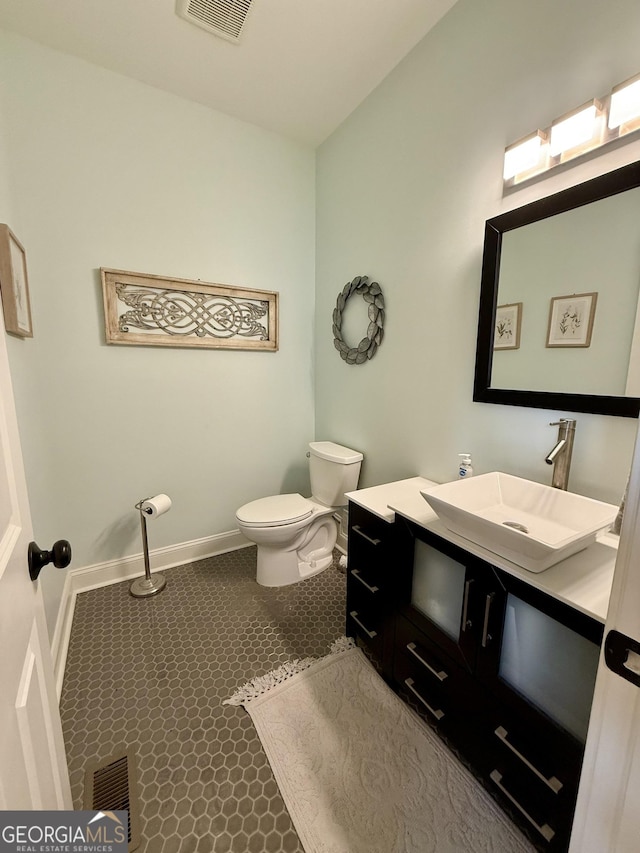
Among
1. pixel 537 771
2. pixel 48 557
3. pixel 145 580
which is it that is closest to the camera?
pixel 48 557

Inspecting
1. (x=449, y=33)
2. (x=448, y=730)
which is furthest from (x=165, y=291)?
(x=448, y=730)

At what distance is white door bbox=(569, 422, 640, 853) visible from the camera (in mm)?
488

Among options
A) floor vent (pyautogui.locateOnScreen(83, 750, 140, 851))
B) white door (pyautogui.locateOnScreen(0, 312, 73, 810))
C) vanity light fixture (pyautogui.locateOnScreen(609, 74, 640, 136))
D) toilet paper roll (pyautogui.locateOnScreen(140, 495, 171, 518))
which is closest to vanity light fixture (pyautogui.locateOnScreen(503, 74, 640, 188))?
vanity light fixture (pyautogui.locateOnScreen(609, 74, 640, 136))

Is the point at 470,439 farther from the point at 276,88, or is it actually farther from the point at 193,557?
the point at 276,88

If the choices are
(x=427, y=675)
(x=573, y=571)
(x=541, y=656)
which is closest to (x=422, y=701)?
(x=427, y=675)

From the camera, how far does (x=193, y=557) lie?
93.0 inches

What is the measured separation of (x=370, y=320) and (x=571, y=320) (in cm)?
105

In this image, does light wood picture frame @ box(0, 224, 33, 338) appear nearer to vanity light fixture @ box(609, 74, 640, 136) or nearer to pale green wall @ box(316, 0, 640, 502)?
pale green wall @ box(316, 0, 640, 502)

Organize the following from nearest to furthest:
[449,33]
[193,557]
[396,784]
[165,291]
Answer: [396,784] → [449,33] → [165,291] → [193,557]

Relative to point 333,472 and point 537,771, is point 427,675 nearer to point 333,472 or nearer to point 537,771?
point 537,771

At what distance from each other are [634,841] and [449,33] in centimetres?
245

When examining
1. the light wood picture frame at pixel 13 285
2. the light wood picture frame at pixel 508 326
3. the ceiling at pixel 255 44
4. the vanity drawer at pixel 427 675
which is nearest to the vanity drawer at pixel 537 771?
the vanity drawer at pixel 427 675

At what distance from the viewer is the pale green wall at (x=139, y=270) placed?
5.49 ft

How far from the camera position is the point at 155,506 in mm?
1975
